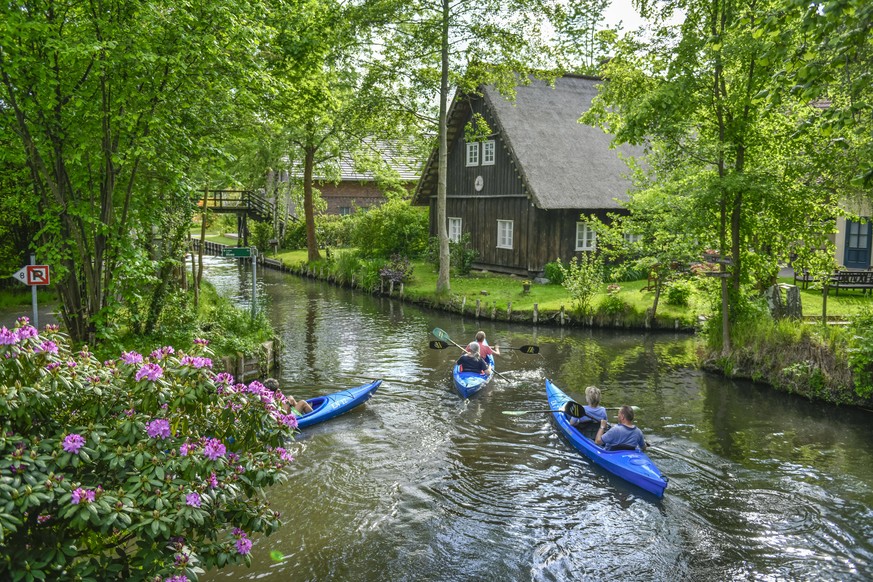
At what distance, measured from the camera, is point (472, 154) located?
32.1 m

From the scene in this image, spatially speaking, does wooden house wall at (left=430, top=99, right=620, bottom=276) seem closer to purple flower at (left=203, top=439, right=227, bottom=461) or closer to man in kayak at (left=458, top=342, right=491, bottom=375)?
man in kayak at (left=458, top=342, right=491, bottom=375)

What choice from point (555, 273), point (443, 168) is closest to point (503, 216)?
point (555, 273)

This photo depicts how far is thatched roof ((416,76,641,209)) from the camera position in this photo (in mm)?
28062

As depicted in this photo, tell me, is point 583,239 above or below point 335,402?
above

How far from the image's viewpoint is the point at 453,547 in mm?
9219

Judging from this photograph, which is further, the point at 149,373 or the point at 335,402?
the point at 335,402

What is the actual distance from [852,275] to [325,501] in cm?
1901

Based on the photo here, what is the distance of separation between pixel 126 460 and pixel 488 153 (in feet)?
88.8

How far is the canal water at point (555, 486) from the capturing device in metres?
8.86

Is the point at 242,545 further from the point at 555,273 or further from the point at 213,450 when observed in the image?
the point at 555,273

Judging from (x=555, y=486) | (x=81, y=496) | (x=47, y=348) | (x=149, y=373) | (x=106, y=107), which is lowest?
(x=555, y=486)

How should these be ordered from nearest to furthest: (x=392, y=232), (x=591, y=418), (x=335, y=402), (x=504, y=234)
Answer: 1. (x=591, y=418)
2. (x=335, y=402)
3. (x=504, y=234)
4. (x=392, y=232)

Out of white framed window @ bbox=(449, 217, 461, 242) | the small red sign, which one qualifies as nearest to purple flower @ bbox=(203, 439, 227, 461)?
the small red sign

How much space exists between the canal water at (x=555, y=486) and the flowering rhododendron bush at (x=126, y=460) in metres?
3.26
